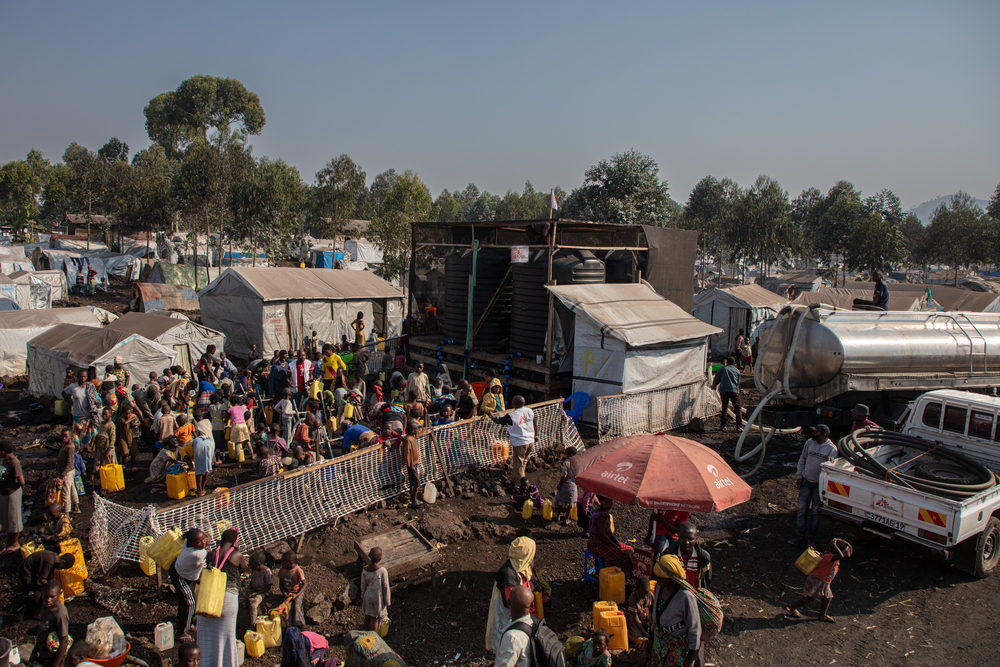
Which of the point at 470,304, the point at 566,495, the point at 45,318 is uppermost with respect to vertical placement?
the point at 470,304

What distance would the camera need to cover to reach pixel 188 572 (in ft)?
19.9

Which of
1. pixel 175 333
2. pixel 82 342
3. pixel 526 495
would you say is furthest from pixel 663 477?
pixel 82 342

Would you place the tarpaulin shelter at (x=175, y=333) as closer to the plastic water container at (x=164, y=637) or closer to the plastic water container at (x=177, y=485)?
the plastic water container at (x=177, y=485)

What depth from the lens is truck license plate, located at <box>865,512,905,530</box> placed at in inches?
294

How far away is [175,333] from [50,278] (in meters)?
19.3

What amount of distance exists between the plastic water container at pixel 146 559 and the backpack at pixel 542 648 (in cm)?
514

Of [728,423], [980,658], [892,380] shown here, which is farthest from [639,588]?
[728,423]

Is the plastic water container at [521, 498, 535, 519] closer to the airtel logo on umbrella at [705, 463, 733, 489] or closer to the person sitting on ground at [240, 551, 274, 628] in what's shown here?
the airtel logo on umbrella at [705, 463, 733, 489]

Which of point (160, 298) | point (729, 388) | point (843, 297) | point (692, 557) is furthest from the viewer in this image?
point (843, 297)

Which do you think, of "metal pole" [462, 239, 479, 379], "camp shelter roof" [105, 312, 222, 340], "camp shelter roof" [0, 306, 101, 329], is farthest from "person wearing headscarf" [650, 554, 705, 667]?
"camp shelter roof" [0, 306, 101, 329]

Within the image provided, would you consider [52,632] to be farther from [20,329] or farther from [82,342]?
[20,329]

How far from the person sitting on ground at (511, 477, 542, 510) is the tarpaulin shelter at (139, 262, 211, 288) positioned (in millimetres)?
33262

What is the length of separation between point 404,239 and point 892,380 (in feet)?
76.2

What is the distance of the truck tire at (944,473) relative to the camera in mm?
7998
